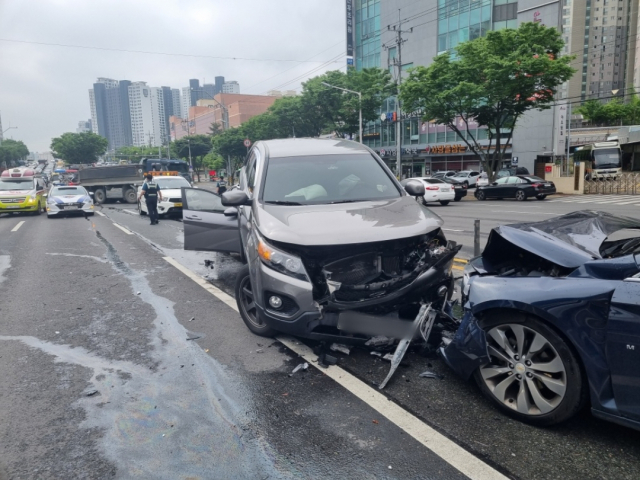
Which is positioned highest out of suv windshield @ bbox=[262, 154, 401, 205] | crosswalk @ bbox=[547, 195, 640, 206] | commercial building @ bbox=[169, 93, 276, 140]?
commercial building @ bbox=[169, 93, 276, 140]

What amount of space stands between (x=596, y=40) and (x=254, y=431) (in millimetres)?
156515

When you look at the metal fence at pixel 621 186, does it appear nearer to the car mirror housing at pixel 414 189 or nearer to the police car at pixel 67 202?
the police car at pixel 67 202

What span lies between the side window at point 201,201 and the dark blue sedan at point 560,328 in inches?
218

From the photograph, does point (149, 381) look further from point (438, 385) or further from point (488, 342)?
point (488, 342)

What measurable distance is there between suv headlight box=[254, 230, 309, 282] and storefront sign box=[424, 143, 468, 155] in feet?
152

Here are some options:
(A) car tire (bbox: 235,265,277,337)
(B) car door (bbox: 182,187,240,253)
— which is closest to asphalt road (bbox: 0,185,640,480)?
(A) car tire (bbox: 235,265,277,337)

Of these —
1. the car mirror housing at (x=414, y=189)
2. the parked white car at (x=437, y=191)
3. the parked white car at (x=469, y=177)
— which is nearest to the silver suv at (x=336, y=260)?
the car mirror housing at (x=414, y=189)

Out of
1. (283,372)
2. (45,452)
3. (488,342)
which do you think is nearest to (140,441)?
(45,452)

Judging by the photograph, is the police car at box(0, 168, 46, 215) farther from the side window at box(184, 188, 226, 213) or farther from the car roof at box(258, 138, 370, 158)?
the car roof at box(258, 138, 370, 158)

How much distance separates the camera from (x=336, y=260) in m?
4.06

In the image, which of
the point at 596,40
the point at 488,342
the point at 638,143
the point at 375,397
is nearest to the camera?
the point at 488,342

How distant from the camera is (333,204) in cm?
498

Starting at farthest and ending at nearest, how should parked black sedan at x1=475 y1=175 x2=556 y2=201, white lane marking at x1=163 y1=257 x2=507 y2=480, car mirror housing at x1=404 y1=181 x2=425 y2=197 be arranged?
parked black sedan at x1=475 y1=175 x2=556 y2=201 < car mirror housing at x1=404 y1=181 x2=425 y2=197 < white lane marking at x1=163 y1=257 x2=507 y2=480

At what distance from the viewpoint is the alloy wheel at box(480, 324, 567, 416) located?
2973mm
